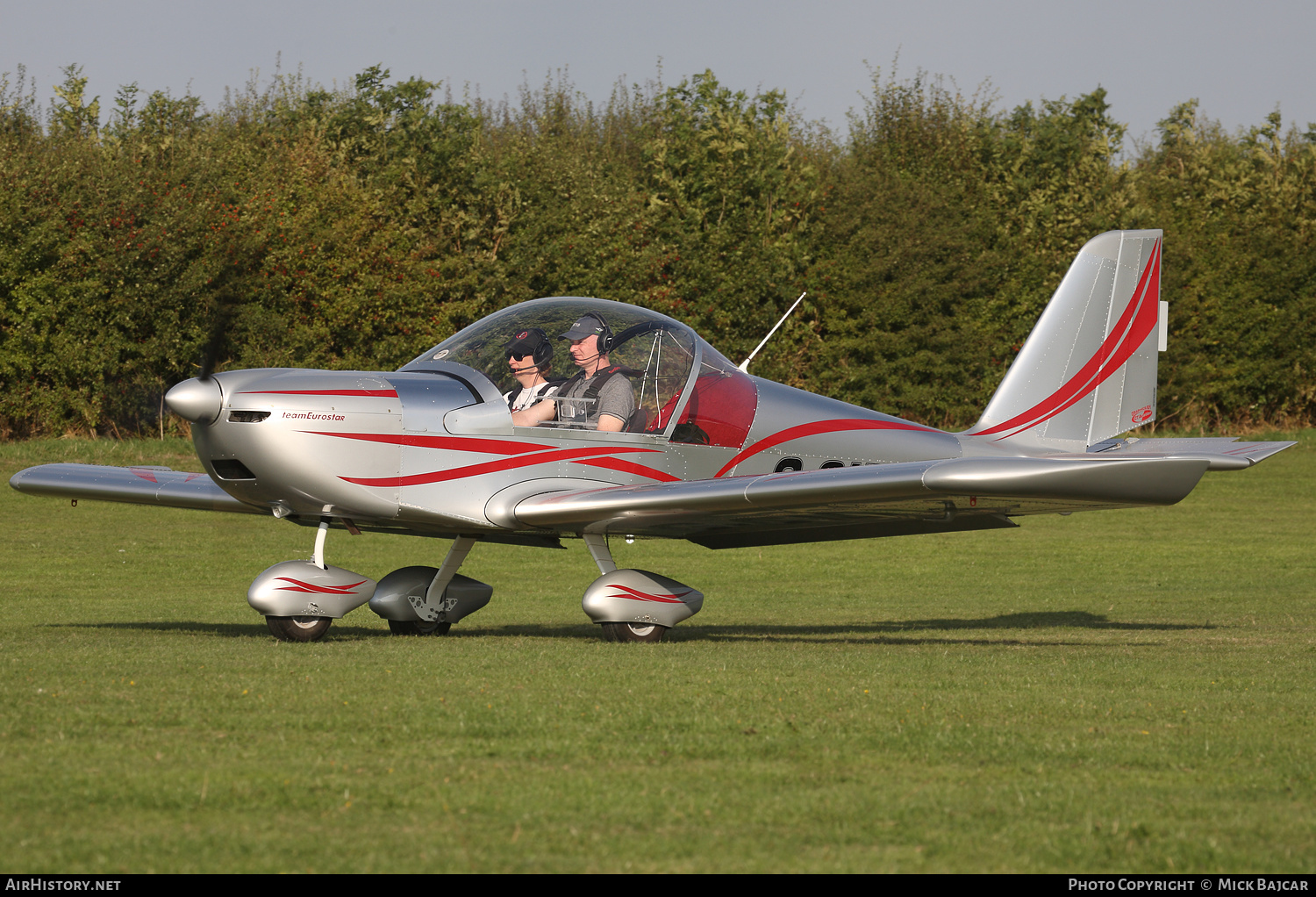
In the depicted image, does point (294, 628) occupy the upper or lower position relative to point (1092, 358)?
lower

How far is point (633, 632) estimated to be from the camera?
10664 mm

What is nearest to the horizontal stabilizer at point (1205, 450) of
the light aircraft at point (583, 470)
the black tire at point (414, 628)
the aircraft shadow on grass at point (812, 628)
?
the light aircraft at point (583, 470)

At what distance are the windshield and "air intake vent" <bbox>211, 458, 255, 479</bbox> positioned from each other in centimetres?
177

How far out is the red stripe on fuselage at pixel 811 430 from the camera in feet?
38.0

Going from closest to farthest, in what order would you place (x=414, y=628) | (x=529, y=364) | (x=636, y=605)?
(x=636, y=605) → (x=529, y=364) → (x=414, y=628)

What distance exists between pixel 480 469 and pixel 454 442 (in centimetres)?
29

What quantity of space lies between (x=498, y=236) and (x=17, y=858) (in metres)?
36.0

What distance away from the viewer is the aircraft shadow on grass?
11.5m

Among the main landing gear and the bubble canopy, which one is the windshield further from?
the main landing gear

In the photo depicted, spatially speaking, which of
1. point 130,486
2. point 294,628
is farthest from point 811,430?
point 130,486

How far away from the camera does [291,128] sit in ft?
145

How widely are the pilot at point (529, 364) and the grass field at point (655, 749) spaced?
188 cm

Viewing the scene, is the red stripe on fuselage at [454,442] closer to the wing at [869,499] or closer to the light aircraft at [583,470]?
the light aircraft at [583,470]

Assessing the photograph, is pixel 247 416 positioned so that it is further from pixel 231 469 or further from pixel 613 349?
pixel 613 349
